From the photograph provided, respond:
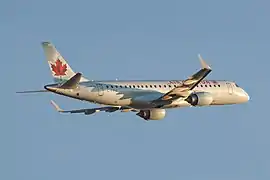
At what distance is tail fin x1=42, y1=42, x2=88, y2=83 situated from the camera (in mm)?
96750

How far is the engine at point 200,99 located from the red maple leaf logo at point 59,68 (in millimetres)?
15576

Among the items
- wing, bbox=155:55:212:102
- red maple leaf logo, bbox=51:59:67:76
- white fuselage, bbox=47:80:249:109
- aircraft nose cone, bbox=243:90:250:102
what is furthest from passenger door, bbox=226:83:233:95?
red maple leaf logo, bbox=51:59:67:76

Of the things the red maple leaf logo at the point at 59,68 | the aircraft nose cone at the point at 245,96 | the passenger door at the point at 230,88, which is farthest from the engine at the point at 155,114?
the red maple leaf logo at the point at 59,68

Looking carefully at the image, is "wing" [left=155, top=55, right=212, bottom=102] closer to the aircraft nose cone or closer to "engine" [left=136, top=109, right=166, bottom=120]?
"engine" [left=136, top=109, right=166, bottom=120]

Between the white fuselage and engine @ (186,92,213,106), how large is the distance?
3.59 ft

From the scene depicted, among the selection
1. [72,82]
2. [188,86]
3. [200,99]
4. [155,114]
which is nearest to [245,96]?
[200,99]

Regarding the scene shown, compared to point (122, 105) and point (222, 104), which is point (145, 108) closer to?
point (122, 105)

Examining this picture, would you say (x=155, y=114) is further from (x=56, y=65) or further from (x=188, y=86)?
(x=56, y=65)

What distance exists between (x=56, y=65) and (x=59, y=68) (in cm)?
51

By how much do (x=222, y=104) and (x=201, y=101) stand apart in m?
7.24

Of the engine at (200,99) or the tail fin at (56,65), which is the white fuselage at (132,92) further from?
the tail fin at (56,65)

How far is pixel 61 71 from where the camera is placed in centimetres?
9719

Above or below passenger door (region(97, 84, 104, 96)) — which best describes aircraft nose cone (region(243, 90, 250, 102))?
above

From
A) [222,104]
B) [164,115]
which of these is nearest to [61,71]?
[164,115]
